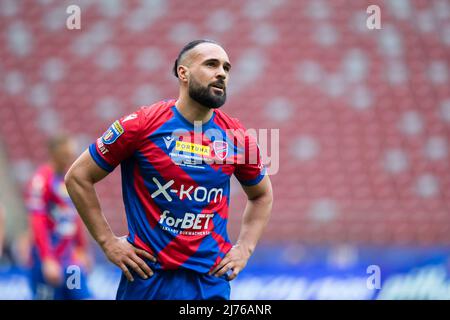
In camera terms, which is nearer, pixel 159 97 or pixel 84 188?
pixel 84 188

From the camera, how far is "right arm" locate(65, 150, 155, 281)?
3.97 metres

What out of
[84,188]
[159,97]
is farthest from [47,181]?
[159,97]

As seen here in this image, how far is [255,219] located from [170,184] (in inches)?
25.3

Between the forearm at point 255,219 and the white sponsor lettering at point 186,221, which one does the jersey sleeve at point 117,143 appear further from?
the forearm at point 255,219

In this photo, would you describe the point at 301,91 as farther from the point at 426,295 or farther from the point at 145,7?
the point at 426,295

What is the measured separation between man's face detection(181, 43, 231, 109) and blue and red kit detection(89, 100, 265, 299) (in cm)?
15

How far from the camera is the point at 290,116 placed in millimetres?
10852

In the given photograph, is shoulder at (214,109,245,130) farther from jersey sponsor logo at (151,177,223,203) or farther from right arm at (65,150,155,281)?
right arm at (65,150,155,281)

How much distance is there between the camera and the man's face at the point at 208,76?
406 cm

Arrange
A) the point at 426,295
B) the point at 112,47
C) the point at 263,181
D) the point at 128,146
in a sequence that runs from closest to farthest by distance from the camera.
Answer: the point at 128,146, the point at 263,181, the point at 426,295, the point at 112,47

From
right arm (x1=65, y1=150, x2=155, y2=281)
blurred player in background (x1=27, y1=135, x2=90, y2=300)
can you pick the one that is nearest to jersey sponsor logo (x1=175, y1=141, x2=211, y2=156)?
right arm (x1=65, y1=150, x2=155, y2=281)

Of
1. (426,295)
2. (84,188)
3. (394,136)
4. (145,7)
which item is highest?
(145,7)

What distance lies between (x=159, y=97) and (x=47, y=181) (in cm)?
399

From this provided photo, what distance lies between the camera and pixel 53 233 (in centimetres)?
709
